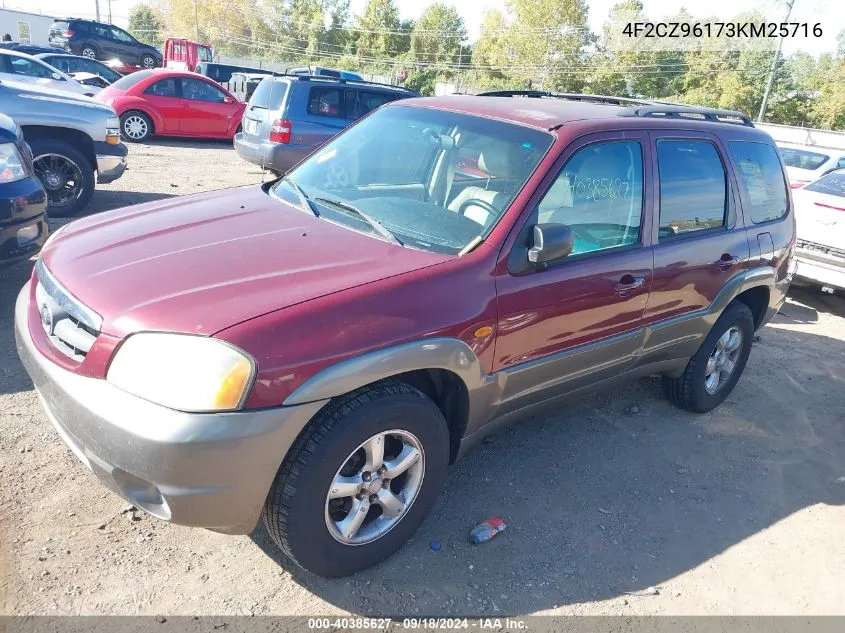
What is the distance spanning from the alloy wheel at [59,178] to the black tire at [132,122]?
6670 mm

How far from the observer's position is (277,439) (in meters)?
2.21

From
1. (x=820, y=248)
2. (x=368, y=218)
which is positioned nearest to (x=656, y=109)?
(x=368, y=218)

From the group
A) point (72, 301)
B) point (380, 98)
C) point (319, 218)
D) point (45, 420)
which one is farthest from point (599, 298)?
point (380, 98)

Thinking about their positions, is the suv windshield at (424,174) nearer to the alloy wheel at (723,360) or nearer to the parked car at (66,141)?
the alloy wheel at (723,360)

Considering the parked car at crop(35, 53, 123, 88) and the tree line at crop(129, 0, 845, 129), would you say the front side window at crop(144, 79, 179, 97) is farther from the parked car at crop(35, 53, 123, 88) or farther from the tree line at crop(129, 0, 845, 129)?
the tree line at crop(129, 0, 845, 129)

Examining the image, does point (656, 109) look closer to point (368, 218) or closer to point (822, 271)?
point (368, 218)

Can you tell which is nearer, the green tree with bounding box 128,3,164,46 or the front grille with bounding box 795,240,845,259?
the front grille with bounding box 795,240,845,259

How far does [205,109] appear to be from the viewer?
1417 cm

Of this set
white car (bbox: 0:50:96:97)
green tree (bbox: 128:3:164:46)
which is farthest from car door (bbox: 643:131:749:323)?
green tree (bbox: 128:3:164:46)

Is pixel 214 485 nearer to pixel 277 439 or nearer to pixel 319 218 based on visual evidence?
pixel 277 439

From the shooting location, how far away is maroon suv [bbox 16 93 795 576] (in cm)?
219

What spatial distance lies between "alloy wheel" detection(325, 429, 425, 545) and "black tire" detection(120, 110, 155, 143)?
41.4 ft

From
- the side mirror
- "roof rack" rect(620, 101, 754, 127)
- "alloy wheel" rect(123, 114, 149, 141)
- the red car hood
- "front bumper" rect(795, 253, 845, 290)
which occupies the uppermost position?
"roof rack" rect(620, 101, 754, 127)

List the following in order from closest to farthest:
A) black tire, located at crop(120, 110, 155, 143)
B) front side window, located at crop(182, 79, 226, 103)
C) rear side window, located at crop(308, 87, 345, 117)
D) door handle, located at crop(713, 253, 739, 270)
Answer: door handle, located at crop(713, 253, 739, 270)
rear side window, located at crop(308, 87, 345, 117)
black tire, located at crop(120, 110, 155, 143)
front side window, located at crop(182, 79, 226, 103)
